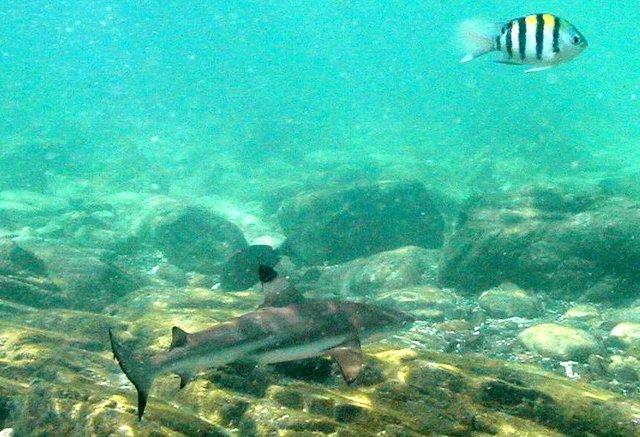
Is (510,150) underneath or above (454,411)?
above

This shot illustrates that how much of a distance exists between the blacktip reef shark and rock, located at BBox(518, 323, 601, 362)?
3.82 m

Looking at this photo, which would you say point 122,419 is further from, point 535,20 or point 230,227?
point 230,227

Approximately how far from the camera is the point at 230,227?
16.4 m

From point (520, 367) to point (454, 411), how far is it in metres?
2.02

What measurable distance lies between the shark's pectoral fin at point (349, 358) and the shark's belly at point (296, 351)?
66 mm

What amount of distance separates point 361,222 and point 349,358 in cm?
1102

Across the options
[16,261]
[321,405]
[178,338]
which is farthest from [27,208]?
[321,405]

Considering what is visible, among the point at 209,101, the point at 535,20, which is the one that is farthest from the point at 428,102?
the point at 535,20

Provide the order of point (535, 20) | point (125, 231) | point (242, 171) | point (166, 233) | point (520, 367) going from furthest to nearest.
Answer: point (242, 171) < point (125, 231) < point (166, 233) < point (520, 367) < point (535, 20)

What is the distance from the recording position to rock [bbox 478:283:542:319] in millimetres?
9805

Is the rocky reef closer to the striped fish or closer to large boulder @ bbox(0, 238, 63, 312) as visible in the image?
large boulder @ bbox(0, 238, 63, 312)

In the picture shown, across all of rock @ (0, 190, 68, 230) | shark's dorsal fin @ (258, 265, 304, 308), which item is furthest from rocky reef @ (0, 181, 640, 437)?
shark's dorsal fin @ (258, 265, 304, 308)

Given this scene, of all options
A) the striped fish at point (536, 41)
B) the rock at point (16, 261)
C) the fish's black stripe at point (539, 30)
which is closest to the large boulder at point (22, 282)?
the rock at point (16, 261)

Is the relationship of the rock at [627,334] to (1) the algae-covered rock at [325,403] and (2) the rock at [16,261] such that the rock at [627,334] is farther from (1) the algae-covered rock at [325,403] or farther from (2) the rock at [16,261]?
(2) the rock at [16,261]
